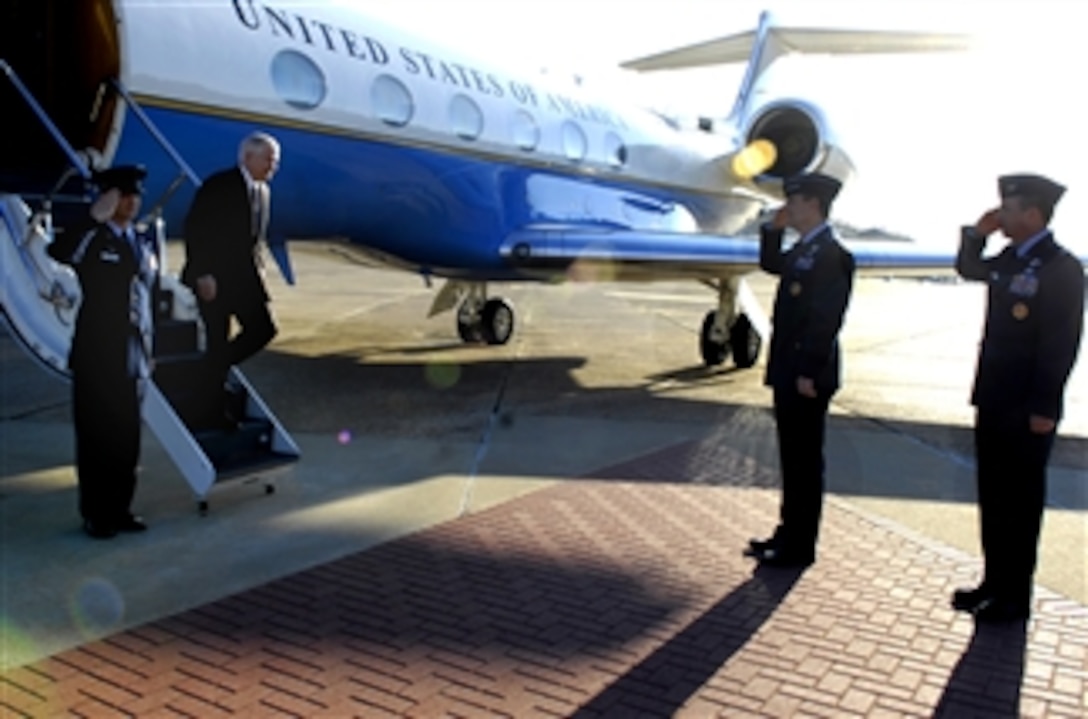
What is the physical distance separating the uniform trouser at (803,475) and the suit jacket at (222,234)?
3.07 metres

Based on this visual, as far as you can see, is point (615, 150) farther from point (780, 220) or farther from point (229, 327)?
point (780, 220)

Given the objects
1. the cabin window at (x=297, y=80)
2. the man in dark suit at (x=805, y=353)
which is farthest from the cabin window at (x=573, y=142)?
the man in dark suit at (x=805, y=353)

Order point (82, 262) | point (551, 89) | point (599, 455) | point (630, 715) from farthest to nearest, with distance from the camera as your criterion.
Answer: point (551, 89), point (599, 455), point (82, 262), point (630, 715)

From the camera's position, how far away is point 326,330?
14.3 m

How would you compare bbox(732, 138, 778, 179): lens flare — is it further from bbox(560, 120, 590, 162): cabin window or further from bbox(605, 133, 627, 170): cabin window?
bbox(560, 120, 590, 162): cabin window

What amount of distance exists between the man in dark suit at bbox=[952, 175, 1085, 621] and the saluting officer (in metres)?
3.96

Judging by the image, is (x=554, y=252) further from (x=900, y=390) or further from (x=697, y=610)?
(x=697, y=610)

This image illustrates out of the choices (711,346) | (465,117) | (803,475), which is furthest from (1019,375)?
(711,346)

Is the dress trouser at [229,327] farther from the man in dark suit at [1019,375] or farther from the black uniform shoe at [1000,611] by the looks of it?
the black uniform shoe at [1000,611]

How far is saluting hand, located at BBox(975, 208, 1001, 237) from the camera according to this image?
3.94 m

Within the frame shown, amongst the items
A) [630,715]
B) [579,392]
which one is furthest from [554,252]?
[630,715]

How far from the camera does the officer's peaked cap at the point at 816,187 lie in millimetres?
4426

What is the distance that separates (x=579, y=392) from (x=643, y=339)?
217 inches

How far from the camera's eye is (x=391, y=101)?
28.4ft
